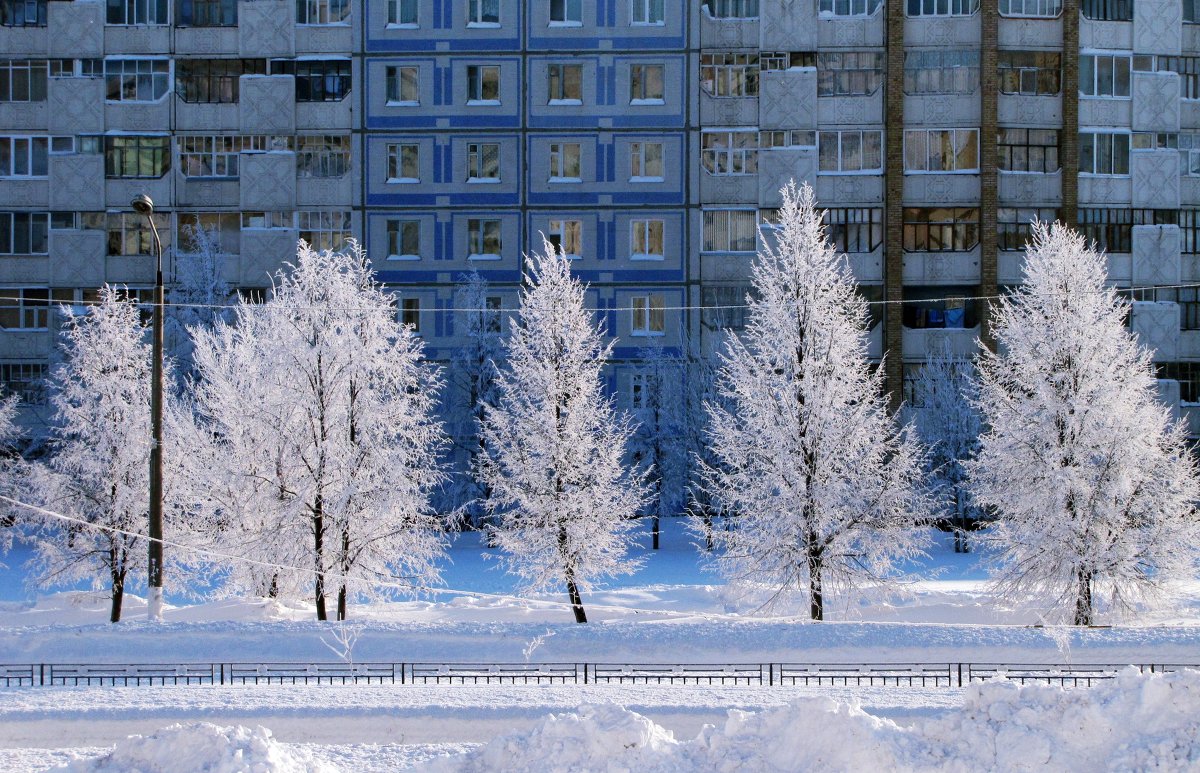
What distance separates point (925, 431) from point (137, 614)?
92.9 feet

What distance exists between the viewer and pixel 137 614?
1033 inches

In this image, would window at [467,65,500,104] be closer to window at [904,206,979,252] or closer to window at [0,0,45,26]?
window at [904,206,979,252]

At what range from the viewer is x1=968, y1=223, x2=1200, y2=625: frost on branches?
914 inches

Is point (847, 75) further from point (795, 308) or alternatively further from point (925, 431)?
point (795, 308)

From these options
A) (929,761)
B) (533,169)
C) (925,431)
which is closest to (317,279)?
(929,761)

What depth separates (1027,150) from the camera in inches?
1724

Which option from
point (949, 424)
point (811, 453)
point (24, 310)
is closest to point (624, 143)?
point (949, 424)

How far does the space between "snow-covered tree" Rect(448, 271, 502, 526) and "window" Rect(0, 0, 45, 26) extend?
2007 cm

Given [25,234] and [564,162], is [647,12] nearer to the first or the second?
[564,162]

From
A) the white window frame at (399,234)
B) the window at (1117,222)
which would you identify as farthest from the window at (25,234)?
the window at (1117,222)

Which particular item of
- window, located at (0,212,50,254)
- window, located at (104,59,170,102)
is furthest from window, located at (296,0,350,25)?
window, located at (0,212,50,254)

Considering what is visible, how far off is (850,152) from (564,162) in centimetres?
1117

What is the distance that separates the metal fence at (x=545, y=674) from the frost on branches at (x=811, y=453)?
4549mm

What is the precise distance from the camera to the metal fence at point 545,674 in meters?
16.8
